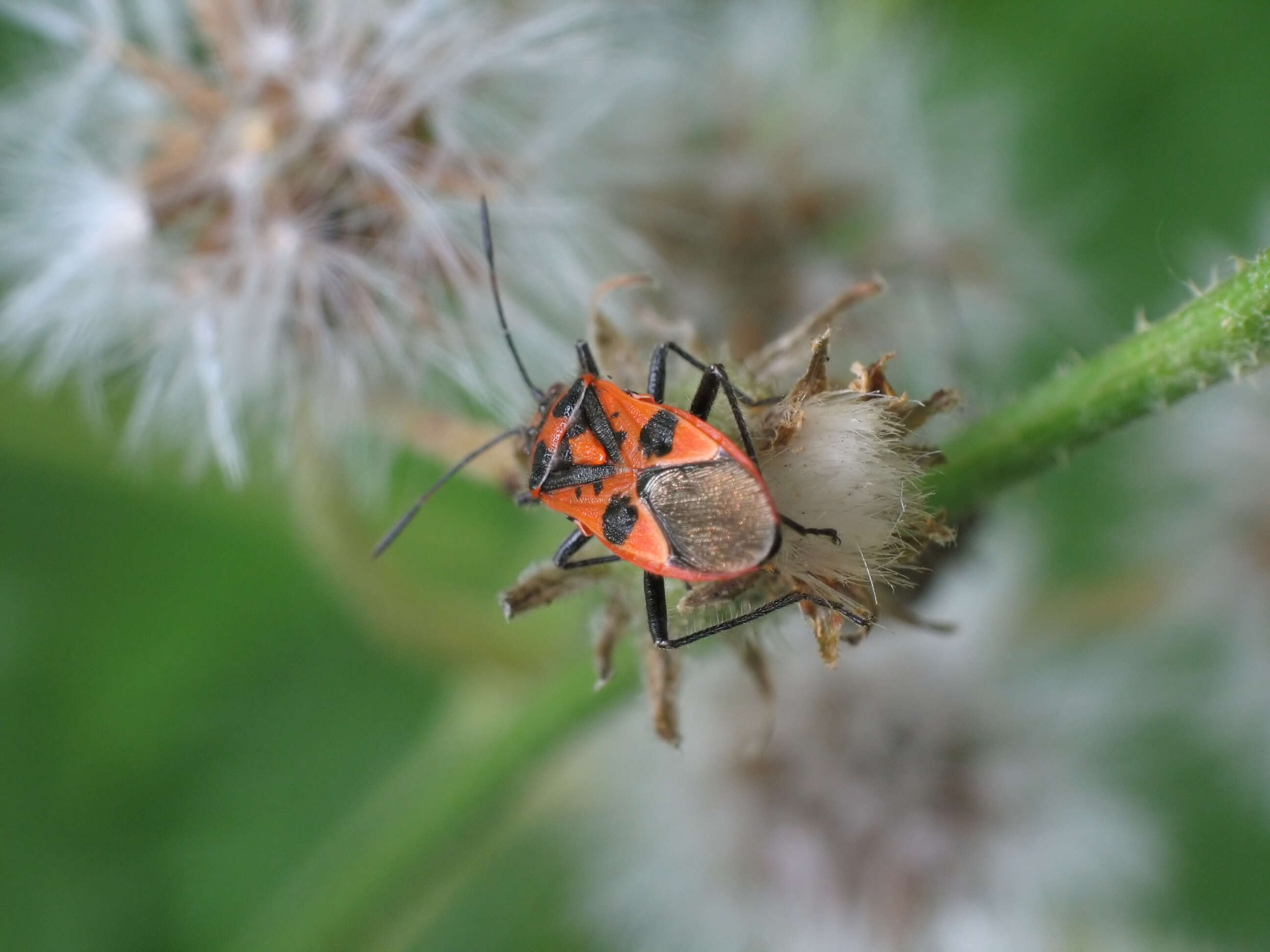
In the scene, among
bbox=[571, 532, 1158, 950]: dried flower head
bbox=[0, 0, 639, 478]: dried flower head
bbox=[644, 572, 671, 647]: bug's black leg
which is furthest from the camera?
bbox=[571, 532, 1158, 950]: dried flower head

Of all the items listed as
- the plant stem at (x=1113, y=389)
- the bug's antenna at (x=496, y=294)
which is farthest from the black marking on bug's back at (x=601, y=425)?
the plant stem at (x=1113, y=389)

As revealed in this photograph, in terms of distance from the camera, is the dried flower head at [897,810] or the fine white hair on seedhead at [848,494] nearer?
the fine white hair on seedhead at [848,494]

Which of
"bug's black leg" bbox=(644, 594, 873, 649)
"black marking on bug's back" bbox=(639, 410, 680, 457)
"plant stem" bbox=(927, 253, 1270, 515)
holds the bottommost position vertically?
"bug's black leg" bbox=(644, 594, 873, 649)

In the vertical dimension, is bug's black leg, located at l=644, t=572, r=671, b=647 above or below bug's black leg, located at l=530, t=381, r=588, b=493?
below

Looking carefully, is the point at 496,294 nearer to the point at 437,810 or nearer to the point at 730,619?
the point at 730,619

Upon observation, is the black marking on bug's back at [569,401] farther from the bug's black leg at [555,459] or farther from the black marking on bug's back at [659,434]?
the black marking on bug's back at [659,434]

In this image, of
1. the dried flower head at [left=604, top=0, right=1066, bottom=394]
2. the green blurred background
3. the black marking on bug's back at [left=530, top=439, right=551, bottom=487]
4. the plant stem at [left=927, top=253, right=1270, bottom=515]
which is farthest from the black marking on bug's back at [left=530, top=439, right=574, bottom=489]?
the green blurred background

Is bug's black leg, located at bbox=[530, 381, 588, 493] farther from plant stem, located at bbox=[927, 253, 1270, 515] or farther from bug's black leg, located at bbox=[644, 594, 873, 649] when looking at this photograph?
plant stem, located at bbox=[927, 253, 1270, 515]
